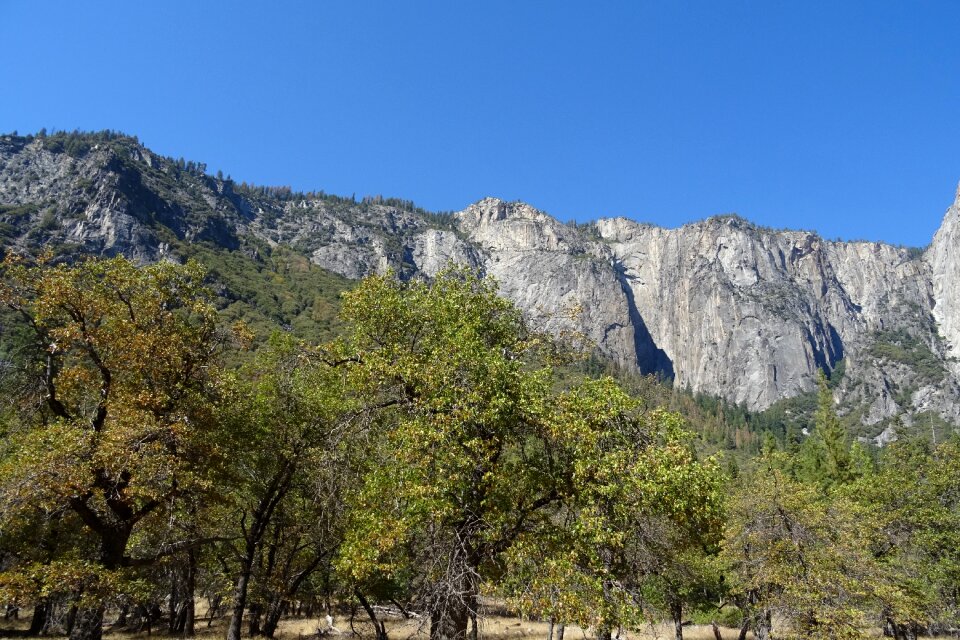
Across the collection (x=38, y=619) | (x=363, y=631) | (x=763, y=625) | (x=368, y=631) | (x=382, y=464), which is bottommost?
(x=368, y=631)

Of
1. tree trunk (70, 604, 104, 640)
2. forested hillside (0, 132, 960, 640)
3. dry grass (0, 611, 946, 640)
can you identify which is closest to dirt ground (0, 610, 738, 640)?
dry grass (0, 611, 946, 640)

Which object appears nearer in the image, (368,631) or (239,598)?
(239,598)

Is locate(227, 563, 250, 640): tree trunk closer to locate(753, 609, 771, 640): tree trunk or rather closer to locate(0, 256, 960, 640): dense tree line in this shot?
locate(0, 256, 960, 640): dense tree line

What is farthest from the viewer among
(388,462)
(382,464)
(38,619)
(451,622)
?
(38,619)

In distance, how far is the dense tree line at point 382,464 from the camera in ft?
38.0

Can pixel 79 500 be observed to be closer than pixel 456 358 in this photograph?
No

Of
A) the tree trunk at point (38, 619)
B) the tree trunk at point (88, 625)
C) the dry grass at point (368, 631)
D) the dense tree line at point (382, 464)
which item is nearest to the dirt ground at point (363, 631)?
the dry grass at point (368, 631)

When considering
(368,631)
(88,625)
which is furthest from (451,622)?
(368,631)

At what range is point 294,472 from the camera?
19938 mm

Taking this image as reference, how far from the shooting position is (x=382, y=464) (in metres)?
14.0

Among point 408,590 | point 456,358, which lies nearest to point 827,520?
point 408,590

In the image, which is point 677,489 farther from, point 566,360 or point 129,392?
point 129,392

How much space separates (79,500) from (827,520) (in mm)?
29980

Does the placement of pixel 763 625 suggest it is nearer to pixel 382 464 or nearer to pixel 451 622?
pixel 451 622
